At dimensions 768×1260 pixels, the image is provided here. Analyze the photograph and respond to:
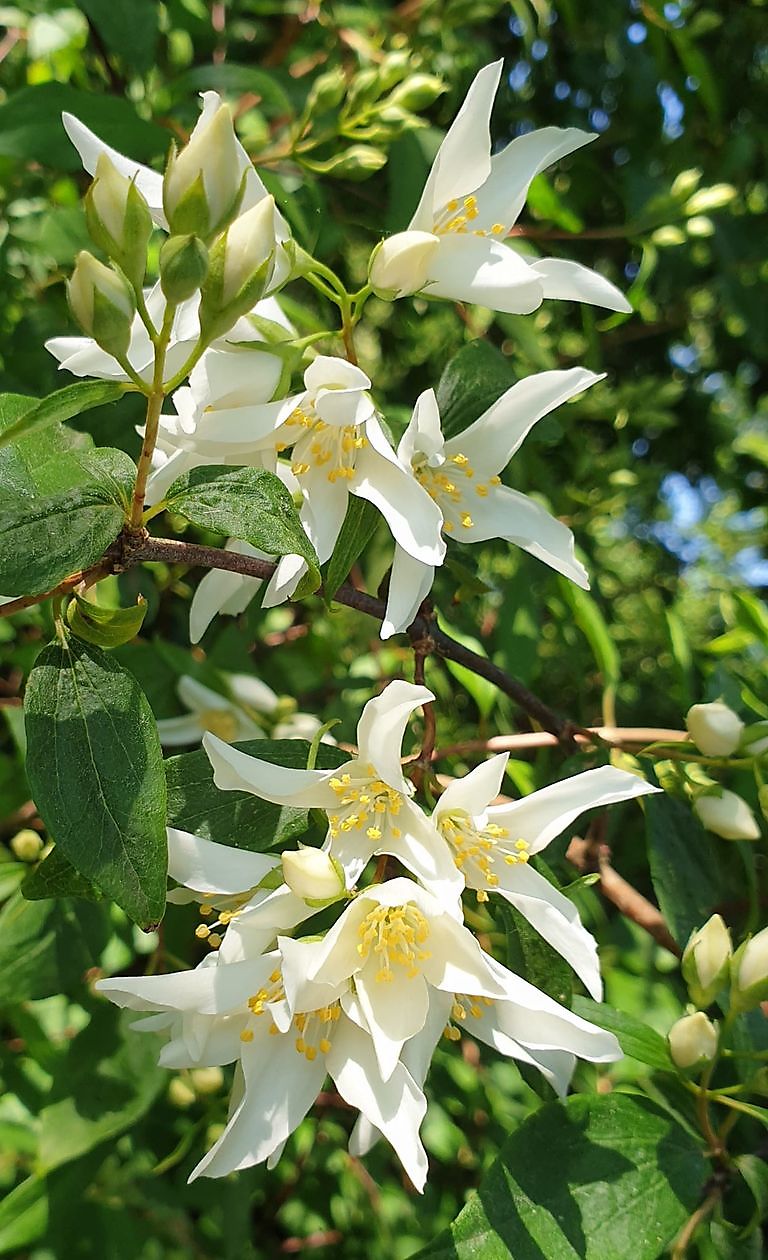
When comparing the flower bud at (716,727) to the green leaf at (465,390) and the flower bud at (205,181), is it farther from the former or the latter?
the flower bud at (205,181)

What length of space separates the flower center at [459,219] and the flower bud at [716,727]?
1.76 ft

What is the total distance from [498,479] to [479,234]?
0.23 meters

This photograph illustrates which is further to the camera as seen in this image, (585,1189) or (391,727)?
(585,1189)

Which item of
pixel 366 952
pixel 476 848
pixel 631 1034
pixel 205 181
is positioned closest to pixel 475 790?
pixel 476 848

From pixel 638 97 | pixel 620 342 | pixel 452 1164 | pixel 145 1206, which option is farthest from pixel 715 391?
pixel 145 1206

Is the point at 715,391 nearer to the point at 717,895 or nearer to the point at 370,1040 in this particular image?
the point at 717,895

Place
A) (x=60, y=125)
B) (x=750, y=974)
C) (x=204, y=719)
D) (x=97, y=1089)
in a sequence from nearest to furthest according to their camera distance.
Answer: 1. (x=750, y=974)
2. (x=97, y=1089)
3. (x=60, y=125)
4. (x=204, y=719)

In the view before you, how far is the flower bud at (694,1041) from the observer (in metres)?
1.04

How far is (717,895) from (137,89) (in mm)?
1706

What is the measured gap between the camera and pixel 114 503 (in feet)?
2.63

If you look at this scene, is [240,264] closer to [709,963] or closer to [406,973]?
[406,973]

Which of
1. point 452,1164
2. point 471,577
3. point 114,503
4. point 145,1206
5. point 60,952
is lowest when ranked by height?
point 452,1164

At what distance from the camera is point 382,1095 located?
0.82m

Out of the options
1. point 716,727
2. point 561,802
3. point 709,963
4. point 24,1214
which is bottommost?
point 24,1214
